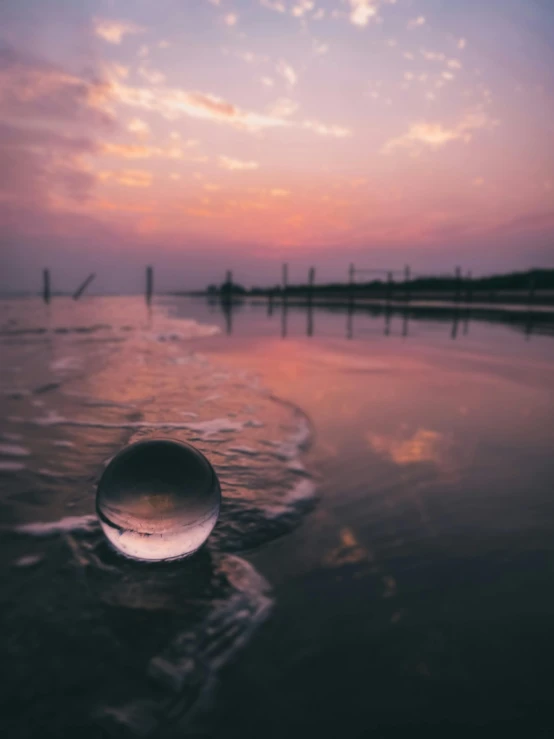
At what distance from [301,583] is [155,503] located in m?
0.84

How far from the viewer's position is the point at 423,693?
1.64 m

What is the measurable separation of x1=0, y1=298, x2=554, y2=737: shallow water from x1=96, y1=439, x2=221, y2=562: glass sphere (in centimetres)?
14

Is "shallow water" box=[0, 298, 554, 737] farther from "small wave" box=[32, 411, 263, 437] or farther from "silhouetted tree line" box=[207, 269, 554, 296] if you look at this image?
"silhouetted tree line" box=[207, 269, 554, 296]

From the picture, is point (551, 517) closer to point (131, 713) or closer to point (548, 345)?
point (131, 713)

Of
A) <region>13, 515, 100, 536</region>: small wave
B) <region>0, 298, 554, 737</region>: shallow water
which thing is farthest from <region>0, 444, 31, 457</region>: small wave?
<region>13, 515, 100, 536</region>: small wave

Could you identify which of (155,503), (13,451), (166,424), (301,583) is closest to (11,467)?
(13,451)

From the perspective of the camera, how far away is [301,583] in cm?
227

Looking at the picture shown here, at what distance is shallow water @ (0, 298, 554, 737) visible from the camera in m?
1.61

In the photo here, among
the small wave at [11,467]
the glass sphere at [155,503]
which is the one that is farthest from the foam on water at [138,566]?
the glass sphere at [155,503]

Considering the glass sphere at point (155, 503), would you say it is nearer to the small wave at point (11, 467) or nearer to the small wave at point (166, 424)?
the small wave at point (11, 467)

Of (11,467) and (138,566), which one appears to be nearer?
(138,566)

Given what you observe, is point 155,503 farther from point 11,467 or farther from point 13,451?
point 13,451

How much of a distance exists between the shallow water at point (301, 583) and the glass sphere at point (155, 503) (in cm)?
14

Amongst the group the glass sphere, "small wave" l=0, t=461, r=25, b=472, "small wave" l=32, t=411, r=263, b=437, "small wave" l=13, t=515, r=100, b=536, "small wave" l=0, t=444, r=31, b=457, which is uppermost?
the glass sphere
